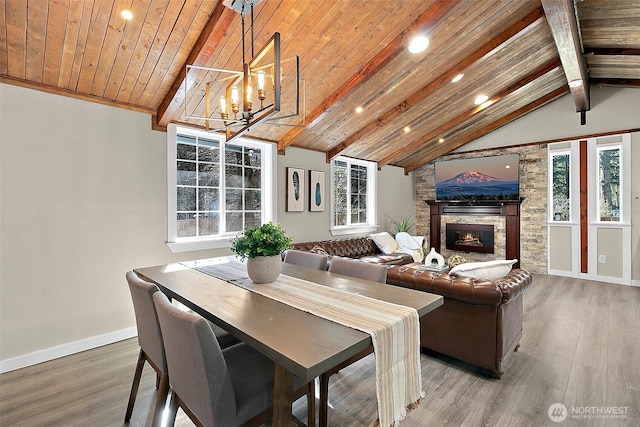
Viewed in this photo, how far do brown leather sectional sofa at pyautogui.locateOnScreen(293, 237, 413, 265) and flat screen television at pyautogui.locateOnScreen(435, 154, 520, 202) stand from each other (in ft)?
7.46

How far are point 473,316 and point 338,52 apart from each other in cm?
278

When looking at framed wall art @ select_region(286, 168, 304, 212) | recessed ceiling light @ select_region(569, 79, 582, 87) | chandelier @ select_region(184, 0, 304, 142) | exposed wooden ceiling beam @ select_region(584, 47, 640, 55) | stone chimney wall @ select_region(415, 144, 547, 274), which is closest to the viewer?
chandelier @ select_region(184, 0, 304, 142)

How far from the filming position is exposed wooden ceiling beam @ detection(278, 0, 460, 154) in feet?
8.89

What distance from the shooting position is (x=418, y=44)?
3.13 metres

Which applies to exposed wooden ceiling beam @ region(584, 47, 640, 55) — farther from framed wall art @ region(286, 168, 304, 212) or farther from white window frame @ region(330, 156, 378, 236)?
framed wall art @ region(286, 168, 304, 212)

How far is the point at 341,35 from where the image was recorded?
290 cm

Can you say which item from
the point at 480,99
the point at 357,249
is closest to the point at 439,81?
the point at 480,99

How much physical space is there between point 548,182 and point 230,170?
5.97m

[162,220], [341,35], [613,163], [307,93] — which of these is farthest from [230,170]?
[613,163]

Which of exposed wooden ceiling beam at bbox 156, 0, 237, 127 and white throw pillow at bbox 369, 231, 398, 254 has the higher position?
exposed wooden ceiling beam at bbox 156, 0, 237, 127

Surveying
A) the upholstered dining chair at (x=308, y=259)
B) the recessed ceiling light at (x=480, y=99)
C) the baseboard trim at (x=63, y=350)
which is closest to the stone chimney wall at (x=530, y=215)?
the recessed ceiling light at (x=480, y=99)

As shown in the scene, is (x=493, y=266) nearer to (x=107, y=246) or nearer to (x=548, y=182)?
(x=107, y=246)

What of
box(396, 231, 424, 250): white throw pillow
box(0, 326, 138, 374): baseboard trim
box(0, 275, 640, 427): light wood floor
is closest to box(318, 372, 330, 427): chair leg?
box(0, 275, 640, 427): light wood floor

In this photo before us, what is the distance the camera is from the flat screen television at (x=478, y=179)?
6199mm
